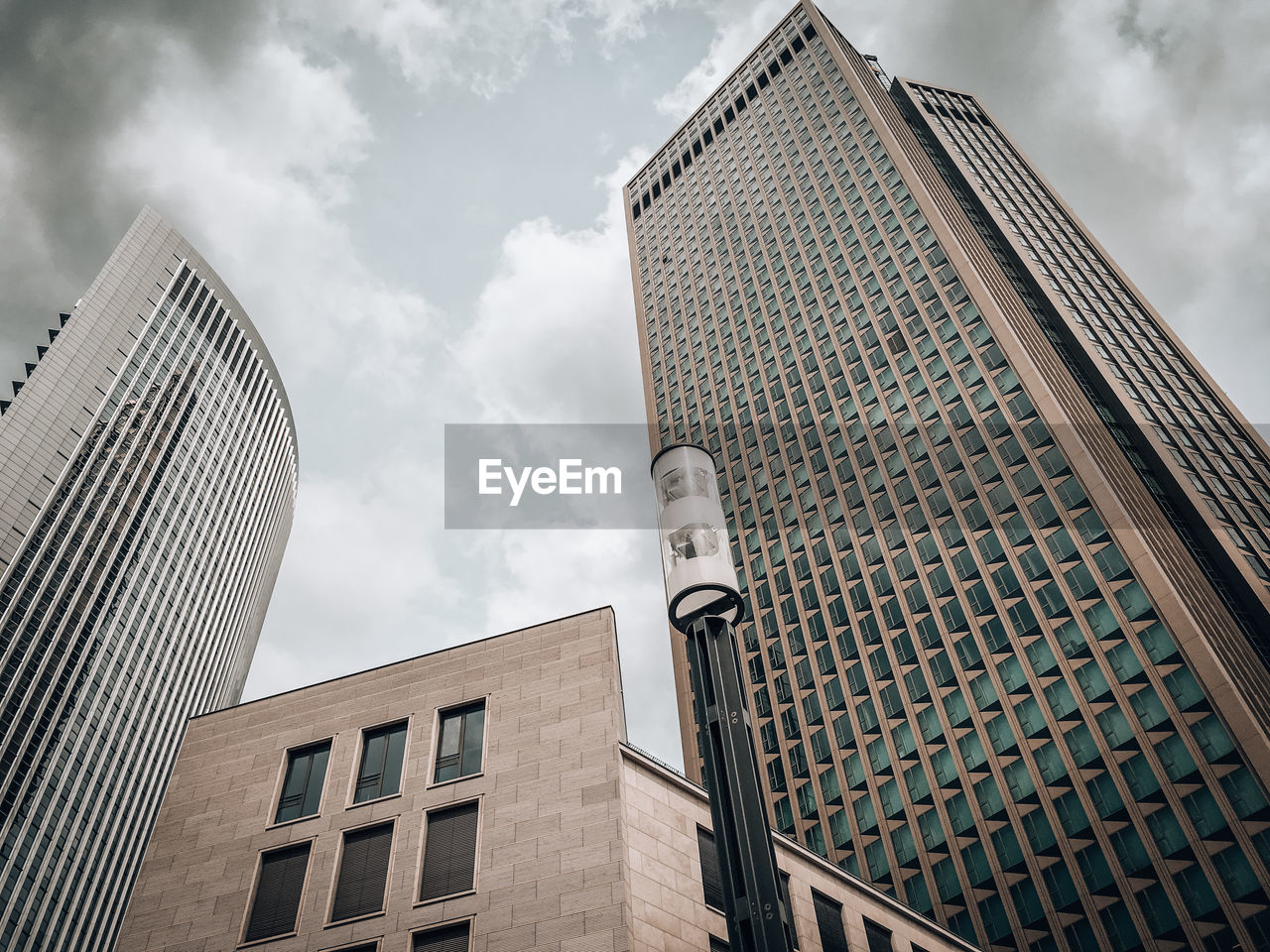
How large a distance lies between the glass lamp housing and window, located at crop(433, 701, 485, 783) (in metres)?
21.4

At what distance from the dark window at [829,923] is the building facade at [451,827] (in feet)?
0.26

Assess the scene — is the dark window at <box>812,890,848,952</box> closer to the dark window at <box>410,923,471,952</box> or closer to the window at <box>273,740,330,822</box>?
the dark window at <box>410,923,471,952</box>

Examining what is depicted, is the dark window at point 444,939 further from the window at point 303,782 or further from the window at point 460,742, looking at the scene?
the window at point 303,782

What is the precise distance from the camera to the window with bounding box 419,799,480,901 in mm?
28016

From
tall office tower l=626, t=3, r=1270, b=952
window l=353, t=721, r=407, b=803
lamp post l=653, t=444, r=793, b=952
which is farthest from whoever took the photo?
tall office tower l=626, t=3, r=1270, b=952

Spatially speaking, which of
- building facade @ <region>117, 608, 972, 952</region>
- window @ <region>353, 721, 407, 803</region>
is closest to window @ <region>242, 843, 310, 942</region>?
building facade @ <region>117, 608, 972, 952</region>

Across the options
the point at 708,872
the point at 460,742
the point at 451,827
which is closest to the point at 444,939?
the point at 451,827

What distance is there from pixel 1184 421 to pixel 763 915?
85.7m

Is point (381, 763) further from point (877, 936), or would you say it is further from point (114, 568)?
point (114, 568)

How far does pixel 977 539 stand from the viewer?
7456 centimetres

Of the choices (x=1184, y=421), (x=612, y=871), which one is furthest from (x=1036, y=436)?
(x=612, y=871)

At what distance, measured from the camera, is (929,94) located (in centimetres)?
13000

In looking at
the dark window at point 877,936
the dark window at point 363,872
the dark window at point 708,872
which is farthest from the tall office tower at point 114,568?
the dark window at point 877,936

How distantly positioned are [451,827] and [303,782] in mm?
6411
